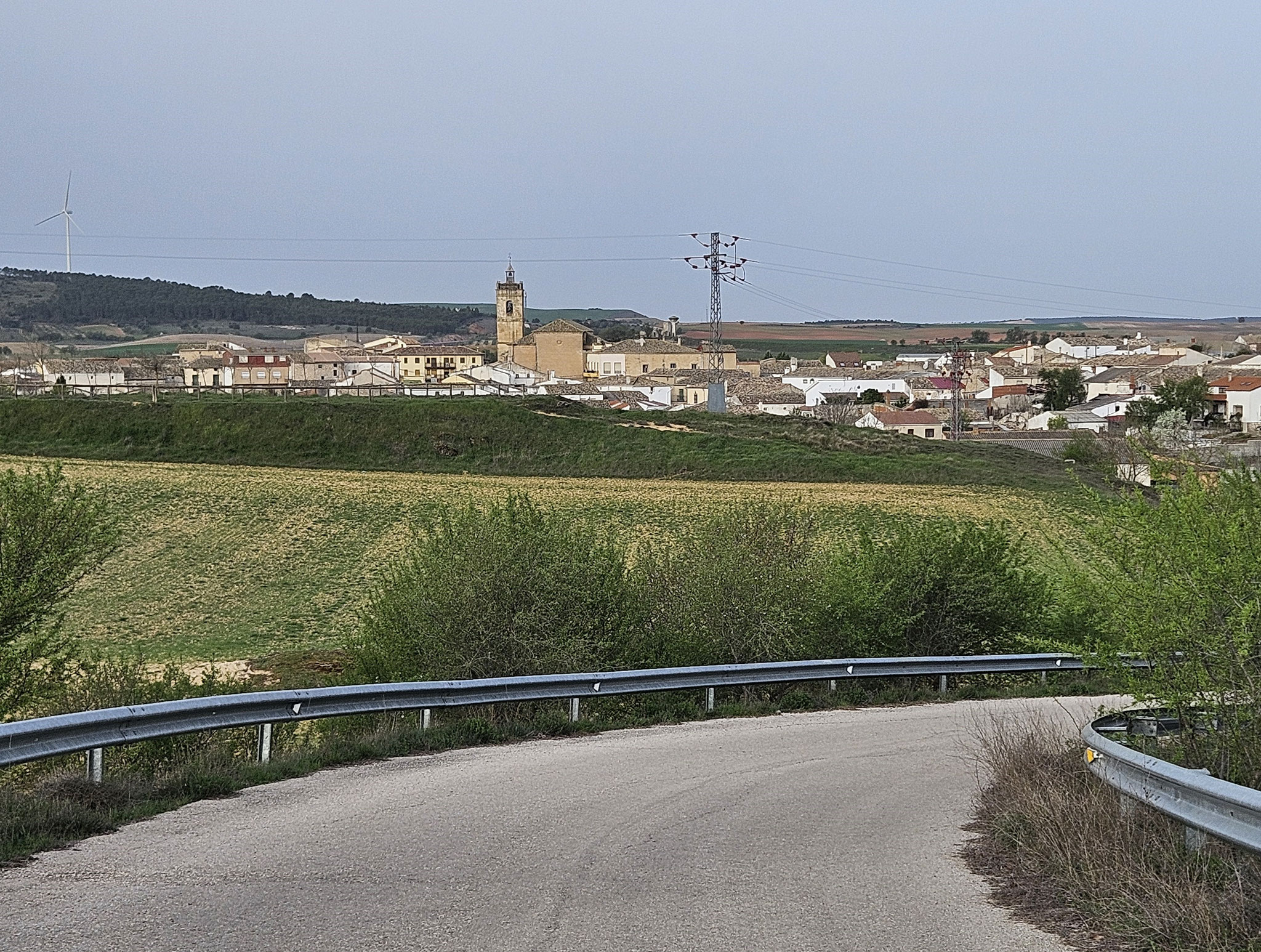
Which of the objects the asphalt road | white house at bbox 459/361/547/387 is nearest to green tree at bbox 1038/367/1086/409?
white house at bbox 459/361/547/387

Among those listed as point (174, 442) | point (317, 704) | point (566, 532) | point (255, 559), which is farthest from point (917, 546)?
point (174, 442)

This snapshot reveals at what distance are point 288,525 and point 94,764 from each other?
40.1 metres

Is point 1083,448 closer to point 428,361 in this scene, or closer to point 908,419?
point 908,419

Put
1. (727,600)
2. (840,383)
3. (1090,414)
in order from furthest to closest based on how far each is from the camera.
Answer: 1. (840,383)
2. (1090,414)
3. (727,600)

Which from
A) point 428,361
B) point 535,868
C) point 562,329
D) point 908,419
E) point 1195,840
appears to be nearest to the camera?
point 1195,840

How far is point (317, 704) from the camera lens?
12.1 metres

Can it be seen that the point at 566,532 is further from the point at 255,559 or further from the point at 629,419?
the point at 629,419

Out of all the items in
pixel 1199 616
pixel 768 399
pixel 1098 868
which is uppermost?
pixel 768 399

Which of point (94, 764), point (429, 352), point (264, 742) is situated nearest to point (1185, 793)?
point (94, 764)

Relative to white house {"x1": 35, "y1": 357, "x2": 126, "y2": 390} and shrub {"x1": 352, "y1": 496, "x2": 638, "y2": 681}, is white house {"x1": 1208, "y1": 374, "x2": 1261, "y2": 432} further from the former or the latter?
shrub {"x1": 352, "y1": 496, "x2": 638, "y2": 681}

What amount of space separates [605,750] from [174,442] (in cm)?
6391

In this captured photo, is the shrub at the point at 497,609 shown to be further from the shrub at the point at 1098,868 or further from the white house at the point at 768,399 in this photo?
the white house at the point at 768,399

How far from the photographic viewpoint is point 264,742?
1153cm

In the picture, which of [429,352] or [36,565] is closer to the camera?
[36,565]
